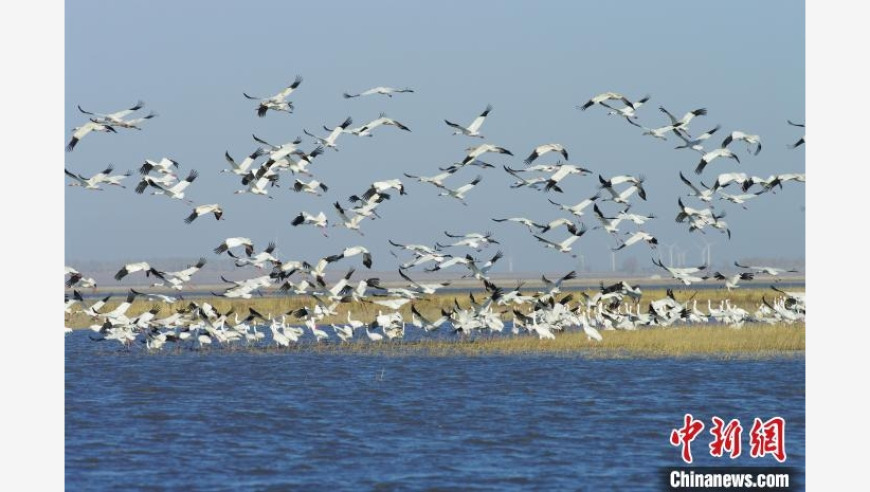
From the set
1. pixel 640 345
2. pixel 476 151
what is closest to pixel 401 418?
pixel 476 151

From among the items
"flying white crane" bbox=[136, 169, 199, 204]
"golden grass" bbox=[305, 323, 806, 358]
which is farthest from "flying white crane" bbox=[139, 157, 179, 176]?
"golden grass" bbox=[305, 323, 806, 358]

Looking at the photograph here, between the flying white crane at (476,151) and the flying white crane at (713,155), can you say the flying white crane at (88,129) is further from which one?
the flying white crane at (713,155)

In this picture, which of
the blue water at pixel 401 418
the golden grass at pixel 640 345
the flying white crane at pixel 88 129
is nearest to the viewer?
the blue water at pixel 401 418

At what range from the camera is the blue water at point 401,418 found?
19.5m

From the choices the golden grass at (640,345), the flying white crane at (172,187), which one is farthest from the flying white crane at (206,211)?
the golden grass at (640,345)

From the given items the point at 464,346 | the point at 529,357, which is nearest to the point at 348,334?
the point at 464,346

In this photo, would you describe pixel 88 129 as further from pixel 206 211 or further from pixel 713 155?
pixel 713 155

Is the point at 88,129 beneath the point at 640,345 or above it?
above

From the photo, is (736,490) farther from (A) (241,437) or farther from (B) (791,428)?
(A) (241,437)

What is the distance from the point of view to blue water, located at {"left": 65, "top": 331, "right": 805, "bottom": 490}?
63.8 ft

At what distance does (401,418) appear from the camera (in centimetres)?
2514

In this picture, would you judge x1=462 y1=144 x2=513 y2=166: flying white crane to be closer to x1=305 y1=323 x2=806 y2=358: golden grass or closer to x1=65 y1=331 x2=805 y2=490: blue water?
x1=65 y1=331 x2=805 y2=490: blue water

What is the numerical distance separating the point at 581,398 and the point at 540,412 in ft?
6.52
